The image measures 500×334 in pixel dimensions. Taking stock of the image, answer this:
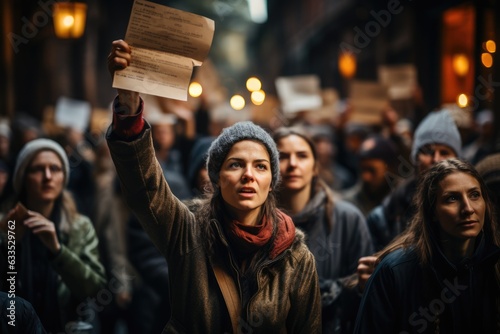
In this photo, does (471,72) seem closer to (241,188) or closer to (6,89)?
(241,188)

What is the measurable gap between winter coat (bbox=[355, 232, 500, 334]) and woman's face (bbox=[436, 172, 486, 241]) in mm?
125

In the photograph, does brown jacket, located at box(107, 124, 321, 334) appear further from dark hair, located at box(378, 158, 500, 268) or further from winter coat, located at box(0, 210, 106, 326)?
winter coat, located at box(0, 210, 106, 326)

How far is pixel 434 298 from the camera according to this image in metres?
3.77

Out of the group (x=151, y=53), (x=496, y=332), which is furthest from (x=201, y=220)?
(x=496, y=332)

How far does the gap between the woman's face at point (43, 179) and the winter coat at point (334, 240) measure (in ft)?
5.64

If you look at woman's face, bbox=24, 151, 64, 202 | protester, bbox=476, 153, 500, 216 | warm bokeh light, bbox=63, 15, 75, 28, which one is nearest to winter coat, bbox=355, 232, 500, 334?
protester, bbox=476, 153, 500, 216

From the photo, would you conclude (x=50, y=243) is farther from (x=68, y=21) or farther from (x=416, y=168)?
(x=68, y=21)

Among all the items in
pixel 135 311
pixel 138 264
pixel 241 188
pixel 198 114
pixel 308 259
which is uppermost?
pixel 198 114

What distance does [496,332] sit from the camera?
12.4 ft

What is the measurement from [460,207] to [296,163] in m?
1.70

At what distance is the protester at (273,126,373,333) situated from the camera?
16.2ft

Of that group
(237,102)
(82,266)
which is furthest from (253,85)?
(82,266)

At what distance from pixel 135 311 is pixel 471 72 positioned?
19.4 ft

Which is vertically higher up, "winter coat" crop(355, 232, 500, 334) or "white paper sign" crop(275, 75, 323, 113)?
"white paper sign" crop(275, 75, 323, 113)
